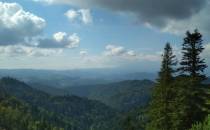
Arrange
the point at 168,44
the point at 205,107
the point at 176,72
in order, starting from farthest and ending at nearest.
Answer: the point at 168,44 < the point at 176,72 < the point at 205,107

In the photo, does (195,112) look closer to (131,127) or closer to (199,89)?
(199,89)

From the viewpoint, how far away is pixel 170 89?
139 feet

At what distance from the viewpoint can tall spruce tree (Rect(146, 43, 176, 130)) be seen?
42344mm

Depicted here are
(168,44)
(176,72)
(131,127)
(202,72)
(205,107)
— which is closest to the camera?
(205,107)

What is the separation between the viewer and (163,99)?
1682 inches

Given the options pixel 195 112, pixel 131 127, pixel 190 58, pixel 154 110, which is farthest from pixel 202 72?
pixel 131 127

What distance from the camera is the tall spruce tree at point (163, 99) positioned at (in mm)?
42344

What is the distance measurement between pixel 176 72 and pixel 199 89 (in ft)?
17.7

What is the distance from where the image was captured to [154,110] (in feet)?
142

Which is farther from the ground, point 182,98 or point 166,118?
point 182,98

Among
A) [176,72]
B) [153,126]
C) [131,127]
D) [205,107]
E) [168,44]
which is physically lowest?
[131,127]

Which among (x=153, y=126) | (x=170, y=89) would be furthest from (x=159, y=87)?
(x=153, y=126)

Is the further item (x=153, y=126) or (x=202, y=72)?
(x=153, y=126)

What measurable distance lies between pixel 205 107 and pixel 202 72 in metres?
4.30
